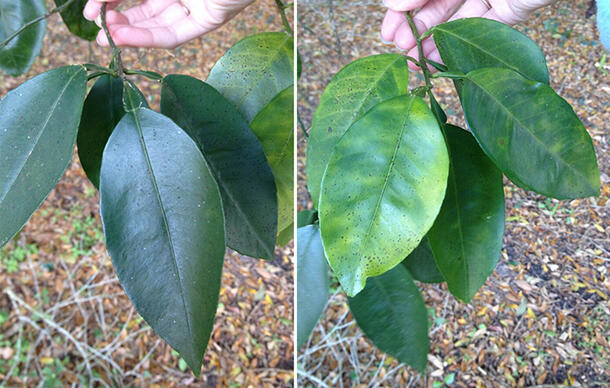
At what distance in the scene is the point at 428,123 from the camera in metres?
0.32

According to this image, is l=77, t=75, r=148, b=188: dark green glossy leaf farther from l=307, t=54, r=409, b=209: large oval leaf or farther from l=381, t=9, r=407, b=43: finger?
l=381, t=9, r=407, b=43: finger

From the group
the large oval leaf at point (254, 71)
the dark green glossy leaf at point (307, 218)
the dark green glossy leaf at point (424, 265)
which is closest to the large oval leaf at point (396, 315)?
the dark green glossy leaf at point (424, 265)

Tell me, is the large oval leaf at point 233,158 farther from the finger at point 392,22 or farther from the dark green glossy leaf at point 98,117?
the finger at point 392,22

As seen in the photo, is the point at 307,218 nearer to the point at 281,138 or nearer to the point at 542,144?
the point at 281,138

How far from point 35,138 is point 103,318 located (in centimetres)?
121

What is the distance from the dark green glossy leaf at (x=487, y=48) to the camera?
390mm

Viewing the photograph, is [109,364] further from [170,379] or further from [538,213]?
[538,213]

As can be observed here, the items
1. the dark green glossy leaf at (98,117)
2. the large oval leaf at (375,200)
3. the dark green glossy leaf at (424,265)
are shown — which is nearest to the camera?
the large oval leaf at (375,200)

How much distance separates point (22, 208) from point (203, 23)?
38 cm

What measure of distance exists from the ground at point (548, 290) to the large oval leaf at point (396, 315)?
1.3 inches

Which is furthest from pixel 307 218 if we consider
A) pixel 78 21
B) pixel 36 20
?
pixel 78 21

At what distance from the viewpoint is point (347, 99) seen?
A: 360 millimetres

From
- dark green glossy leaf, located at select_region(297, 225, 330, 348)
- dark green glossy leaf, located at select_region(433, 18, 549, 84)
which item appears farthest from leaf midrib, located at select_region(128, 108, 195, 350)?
dark green glossy leaf, located at select_region(433, 18, 549, 84)

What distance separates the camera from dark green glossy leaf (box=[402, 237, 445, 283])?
0.56 meters
